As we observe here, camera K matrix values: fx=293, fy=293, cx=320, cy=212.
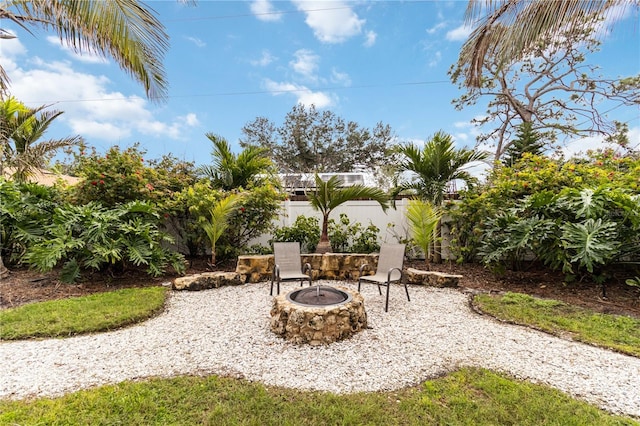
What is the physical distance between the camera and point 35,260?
14.3 ft

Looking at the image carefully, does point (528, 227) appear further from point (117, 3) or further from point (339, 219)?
point (117, 3)

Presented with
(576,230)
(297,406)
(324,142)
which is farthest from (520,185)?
(324,142)

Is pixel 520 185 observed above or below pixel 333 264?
above

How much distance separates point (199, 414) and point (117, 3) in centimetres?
469

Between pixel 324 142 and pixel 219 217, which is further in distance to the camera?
pixel 324 142

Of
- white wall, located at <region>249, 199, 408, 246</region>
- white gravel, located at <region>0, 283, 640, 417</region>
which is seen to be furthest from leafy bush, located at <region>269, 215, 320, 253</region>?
white gravel, located at <region>0, 283, 640, 417</region>

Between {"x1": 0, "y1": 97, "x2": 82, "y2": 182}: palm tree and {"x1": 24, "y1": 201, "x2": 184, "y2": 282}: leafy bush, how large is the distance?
199 cm

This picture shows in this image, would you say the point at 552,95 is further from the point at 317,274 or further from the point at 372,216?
the point at 317,274

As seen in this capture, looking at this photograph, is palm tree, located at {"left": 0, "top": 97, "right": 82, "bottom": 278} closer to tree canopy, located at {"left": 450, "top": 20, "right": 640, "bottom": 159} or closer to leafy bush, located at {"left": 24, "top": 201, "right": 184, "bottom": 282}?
leafy bush, located at {"left": 24, "top": 201, "right": 184, "bottom": 282}

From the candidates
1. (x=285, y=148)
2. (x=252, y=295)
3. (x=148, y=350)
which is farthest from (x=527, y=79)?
(x=148, y=350)

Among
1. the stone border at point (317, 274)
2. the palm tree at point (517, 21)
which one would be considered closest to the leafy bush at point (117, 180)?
the stone border at point (317, 274)

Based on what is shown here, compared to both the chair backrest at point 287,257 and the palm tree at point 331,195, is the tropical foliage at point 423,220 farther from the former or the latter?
the chair backrest at point 287,257

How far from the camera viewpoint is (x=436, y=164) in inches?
250

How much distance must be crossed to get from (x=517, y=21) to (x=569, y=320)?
358 centimetres
